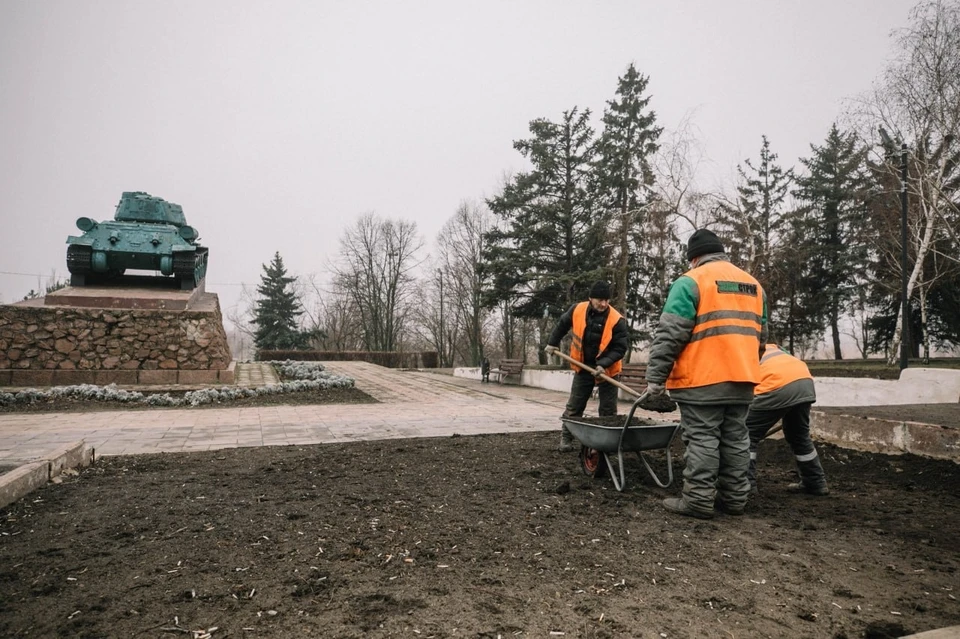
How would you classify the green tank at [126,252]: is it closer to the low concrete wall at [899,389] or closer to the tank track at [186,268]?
the tank track at [186,268]

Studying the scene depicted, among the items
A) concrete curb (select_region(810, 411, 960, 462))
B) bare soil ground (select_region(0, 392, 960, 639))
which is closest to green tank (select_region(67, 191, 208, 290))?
bare soil ground (select_region(0, 392, 960, 639))

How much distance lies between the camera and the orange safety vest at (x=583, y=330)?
16.9 feet

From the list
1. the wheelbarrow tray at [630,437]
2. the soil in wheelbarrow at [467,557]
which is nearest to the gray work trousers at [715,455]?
the soil in wheelbarrow at [467,557]

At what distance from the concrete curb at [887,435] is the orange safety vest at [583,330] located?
218 centimetres

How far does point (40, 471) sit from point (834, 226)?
31138 millimetres

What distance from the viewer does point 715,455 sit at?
3.41 m

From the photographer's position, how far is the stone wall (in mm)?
10852

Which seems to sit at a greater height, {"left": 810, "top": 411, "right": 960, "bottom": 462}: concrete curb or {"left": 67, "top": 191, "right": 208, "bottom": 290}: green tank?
{"left": 67, "top": 191, "right": 208, "bottom": 290}: green tank

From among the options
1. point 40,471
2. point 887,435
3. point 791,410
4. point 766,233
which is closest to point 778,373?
point 791,410

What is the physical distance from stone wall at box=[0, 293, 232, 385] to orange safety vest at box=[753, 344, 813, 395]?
1111 centimetres

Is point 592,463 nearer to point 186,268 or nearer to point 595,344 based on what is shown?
point 595,344

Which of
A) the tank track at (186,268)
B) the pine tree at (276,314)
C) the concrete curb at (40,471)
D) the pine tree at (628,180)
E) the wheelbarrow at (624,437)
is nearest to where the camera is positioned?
the concrete curb at (40,471)

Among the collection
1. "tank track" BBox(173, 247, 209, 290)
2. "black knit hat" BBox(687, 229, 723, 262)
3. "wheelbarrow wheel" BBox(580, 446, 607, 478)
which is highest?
"tank track" BBox(173, 247, 209, 290)

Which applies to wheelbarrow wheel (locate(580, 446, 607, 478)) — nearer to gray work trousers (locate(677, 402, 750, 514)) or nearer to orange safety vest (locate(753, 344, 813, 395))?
gray work trousers (locate(677, 402, 750, 514))
